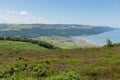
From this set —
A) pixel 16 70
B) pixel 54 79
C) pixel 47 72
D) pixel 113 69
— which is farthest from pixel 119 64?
pixel 54 79

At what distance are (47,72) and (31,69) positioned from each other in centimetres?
200

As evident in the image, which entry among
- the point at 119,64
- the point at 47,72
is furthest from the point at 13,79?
the point at 119,64

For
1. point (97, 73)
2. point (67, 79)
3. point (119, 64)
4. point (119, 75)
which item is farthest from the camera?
point (119, 64)

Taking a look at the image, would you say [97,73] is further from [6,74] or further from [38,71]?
[6,74]

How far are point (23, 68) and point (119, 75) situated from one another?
934 cm

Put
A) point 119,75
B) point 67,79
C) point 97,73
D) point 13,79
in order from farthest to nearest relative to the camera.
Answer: point 97,73 → point 119,75 → point 13,79 → point 67,79

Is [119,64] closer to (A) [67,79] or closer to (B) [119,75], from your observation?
(B) [119,75]

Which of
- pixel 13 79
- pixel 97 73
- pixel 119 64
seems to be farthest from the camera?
pixel 119 64

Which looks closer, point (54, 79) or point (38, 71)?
point (54, 79)

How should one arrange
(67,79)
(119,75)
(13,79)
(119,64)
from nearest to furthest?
(67,79)
(13,79)
(119,75)
(119,64)

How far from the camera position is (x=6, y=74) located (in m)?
23.2

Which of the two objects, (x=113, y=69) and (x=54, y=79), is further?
(x=113, y=69)

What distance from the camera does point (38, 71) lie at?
76.8 ft

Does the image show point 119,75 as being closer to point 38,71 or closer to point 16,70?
point 38,71
